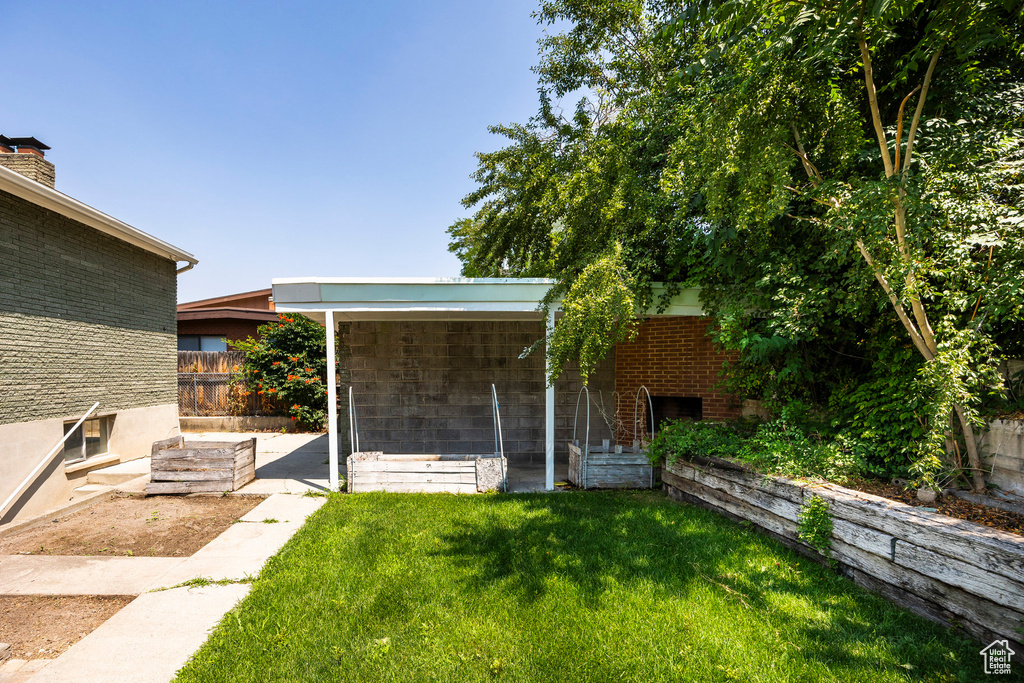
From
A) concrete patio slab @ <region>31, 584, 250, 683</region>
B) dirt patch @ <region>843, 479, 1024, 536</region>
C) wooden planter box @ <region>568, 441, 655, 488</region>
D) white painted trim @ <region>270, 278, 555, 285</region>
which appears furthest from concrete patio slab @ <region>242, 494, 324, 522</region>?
dirt patch @ <region>843, 479, 1024, 536</region>

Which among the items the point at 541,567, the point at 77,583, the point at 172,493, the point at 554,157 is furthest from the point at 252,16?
the point at 541,567

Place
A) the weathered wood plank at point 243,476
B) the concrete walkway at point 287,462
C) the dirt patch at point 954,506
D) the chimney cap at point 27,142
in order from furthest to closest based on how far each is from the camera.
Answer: the chimney cap at point 27,142 < the concrete walkway at point 287,462 < the weathered wood plank at point 243,476 < the dirt patch at point 954,506

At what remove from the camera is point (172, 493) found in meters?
6.03

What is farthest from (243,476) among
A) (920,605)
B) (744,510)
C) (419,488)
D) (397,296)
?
(920,605)

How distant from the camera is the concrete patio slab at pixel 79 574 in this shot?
353 centimetres

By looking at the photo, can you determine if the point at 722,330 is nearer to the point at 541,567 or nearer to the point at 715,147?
the point at 715,147

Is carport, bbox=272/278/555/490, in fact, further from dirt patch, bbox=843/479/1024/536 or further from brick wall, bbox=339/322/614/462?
dirt patch, bbox=843/479/1024/536

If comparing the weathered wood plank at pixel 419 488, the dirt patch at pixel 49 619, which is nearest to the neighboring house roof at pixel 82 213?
the dirt patch at pixel 49 619

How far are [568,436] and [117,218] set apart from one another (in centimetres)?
788

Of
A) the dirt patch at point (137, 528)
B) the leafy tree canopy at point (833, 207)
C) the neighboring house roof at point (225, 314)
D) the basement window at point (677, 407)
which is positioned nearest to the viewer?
the leafy tree canopy at point (833, 207)

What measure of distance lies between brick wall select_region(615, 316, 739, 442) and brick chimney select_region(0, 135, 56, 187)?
9339mm

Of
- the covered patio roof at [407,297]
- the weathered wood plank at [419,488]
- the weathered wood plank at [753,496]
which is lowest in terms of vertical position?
the weathered wood plank at [419,488]

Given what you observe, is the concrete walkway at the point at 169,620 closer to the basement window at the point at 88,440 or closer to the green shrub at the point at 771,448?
the basement window at the point at 88,440

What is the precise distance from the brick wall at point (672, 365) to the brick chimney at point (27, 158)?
30.6 ft
